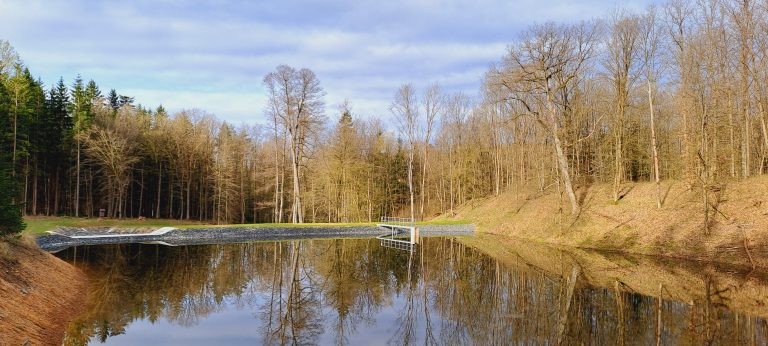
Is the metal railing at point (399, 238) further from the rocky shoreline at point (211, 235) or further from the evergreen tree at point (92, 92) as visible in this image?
the evergreen tree at point (92, 92)

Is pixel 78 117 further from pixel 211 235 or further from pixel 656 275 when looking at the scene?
pixel 656 275

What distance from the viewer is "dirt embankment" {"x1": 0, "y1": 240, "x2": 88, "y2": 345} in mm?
9531

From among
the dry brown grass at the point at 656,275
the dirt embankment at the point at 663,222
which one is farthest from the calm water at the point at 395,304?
the dirt embankment at the point at 663,222

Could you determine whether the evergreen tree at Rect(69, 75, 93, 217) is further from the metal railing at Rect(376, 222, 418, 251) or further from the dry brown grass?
the dry brown grass

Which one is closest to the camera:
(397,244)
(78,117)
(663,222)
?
(663,222)

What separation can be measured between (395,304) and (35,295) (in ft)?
31.5

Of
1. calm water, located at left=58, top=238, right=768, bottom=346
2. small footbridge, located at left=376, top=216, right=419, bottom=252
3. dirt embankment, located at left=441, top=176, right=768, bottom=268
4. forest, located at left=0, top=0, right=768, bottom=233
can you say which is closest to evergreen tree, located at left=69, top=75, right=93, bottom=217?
forest, located at left=0, top=0, right=768, bottom=233

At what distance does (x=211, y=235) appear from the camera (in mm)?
32219

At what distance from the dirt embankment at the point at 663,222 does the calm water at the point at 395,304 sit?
3.38 m

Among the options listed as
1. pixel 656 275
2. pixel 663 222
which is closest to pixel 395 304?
pixel 656 275

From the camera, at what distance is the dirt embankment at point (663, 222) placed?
67.8 feet

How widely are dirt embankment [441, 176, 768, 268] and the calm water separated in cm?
338

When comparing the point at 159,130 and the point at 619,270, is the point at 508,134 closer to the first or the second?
the point at 619,270

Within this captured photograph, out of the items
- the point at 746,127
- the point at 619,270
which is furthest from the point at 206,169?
the point at 746,127
